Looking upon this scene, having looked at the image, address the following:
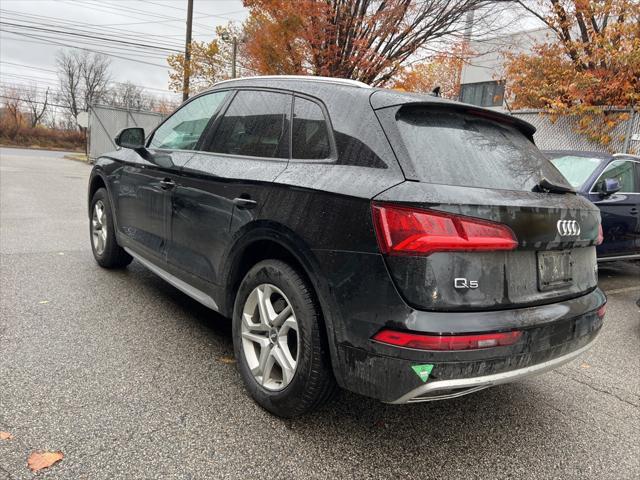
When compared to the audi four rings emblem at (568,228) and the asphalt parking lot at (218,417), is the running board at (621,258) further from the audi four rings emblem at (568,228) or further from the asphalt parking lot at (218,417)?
the audi four rings emblem at (568,228)

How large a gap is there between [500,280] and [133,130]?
3449 millimetres

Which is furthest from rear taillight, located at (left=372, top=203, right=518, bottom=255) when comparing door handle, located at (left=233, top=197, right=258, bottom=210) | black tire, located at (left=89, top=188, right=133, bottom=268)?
black tire, located at (left=89, top=188, right=133, bottom=268)

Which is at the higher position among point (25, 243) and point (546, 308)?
point (546, 308)

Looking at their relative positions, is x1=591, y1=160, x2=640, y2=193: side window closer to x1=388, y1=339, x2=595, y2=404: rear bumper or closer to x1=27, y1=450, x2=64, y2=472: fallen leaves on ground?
x1=388, y1=339, x2=595, y2=404: rear bumper

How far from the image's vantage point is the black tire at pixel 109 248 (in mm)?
4691

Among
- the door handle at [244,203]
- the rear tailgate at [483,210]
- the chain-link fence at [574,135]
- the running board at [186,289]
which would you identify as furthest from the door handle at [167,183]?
the chain-link fence at [574,135]

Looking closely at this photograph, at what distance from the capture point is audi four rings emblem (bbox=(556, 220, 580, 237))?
2.29 m

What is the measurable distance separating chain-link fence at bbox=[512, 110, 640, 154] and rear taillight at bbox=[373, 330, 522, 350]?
9012 millimetres

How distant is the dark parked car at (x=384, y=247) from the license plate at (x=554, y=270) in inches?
0.4

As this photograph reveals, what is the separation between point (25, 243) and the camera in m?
5.90

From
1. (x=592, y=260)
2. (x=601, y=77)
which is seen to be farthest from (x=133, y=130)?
(x=601, y=77)

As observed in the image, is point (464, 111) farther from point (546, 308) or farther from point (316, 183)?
point (546, 308)

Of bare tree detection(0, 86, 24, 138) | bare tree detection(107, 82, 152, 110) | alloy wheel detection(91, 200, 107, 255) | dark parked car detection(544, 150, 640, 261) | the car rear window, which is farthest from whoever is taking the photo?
bare tree detection(107, 82, 152, 110)

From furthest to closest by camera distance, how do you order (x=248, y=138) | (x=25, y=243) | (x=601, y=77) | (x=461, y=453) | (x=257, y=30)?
(x=257, y=30), (x=601, y=77), (x=25, y=243), (x=248, y=138), (x=461, y=453)
